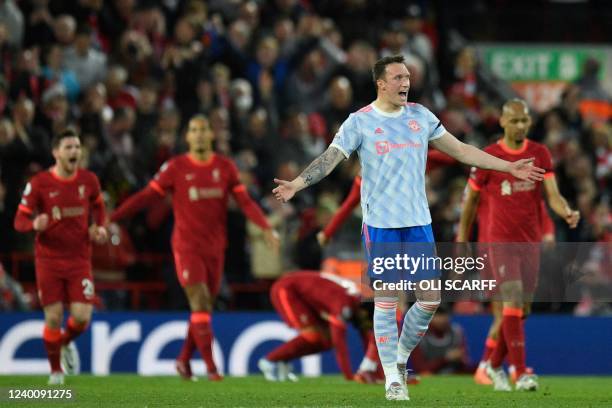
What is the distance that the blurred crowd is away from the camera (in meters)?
16.6

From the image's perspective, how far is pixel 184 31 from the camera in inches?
740

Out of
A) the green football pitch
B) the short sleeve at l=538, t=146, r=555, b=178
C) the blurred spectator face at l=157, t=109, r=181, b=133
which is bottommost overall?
the green football pitch

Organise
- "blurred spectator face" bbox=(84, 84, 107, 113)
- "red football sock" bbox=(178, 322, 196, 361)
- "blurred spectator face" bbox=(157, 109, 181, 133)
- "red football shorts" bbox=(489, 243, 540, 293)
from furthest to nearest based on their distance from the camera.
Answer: "blurred spectator face" bbox=(157, 109, 181, 133) → "blurred spectator face" bbox=(84, 84, 107, 113) → "red football sock" bbox=(178, 322, 196, 361) → "red football shorts" bbox=(489, 243, 540, 293)

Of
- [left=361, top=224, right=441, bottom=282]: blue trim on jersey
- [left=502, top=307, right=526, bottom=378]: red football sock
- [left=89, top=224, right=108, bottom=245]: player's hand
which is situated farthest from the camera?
[left=89, top=224, right=108, bottom=245]: player's hand

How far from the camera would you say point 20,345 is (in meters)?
15.9

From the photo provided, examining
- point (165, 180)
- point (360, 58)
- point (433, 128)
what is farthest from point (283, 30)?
point (433, 128)

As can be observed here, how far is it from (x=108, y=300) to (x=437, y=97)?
652 centimetres

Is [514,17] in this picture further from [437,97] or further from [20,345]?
[20,345]

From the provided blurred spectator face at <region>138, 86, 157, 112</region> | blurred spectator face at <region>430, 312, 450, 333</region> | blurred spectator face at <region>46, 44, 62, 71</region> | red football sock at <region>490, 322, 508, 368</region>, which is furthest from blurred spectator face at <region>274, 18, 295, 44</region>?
red football sock at <region>490, 322, 508, 368</region>

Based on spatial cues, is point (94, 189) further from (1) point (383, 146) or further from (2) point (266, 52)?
(2) point (266, 52)

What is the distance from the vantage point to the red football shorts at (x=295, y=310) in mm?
14367

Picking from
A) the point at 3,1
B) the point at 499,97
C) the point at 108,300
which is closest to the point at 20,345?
the point at 108,300

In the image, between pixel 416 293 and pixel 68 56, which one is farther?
pixel 68 56

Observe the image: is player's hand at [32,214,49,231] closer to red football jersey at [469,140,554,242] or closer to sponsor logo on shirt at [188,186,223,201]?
sponsor logo on shirt at [188,186,223,201]
